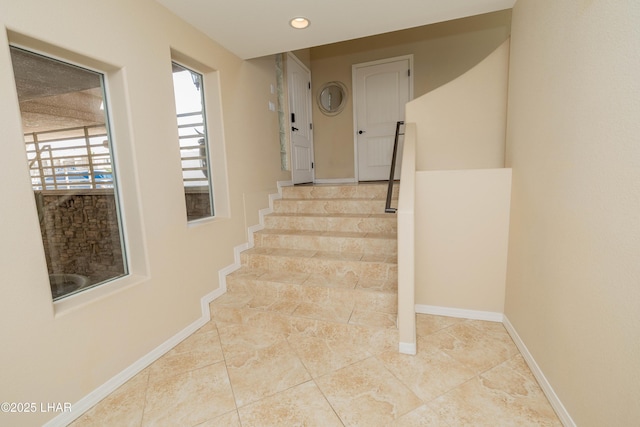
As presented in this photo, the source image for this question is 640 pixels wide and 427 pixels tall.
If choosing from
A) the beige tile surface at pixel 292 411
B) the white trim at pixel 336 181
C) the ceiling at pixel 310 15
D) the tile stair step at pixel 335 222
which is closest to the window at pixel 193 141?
the ceiling at pixel 310 15

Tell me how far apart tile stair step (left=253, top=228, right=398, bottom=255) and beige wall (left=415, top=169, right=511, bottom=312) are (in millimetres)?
380

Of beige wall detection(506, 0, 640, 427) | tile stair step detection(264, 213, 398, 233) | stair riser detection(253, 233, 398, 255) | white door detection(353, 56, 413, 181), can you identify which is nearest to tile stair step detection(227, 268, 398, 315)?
stair riser detection(253, 233, 398, 255)

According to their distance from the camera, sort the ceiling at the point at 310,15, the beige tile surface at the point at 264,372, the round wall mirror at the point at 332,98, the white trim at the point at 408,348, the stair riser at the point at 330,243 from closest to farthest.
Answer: the beige tile surface at the point at 264,372, the white trim at the point at 408,348, the ceiling at the point at 310,15, the stair riser at the point at 330,243, the round wall mirror at the point at 332,98

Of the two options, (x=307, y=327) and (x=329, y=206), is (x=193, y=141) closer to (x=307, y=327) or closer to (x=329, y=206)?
(x=329, y=206)

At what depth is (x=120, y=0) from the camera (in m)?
1.74

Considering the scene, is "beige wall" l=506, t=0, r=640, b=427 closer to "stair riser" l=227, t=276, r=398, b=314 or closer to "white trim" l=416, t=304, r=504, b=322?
"white trim" l=416, t=304, r=504, b=322

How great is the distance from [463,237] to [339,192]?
1695 mm

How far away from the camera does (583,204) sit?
1229 mm

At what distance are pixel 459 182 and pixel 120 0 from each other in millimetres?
2621

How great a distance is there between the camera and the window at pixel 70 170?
1504mm

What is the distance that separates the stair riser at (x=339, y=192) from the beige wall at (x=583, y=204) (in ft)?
5.44

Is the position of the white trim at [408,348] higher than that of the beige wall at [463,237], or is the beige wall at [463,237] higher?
the beige wall at [463,237]

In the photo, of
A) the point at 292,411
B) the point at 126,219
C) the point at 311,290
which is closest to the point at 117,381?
the point at 126,219

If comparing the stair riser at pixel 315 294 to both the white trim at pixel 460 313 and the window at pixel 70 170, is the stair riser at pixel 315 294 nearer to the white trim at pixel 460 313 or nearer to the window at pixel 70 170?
the white trim at pixel 460 313
